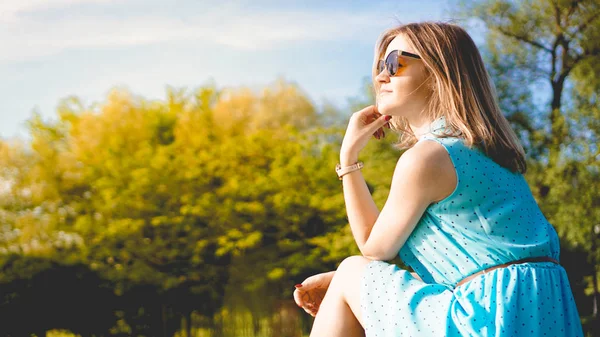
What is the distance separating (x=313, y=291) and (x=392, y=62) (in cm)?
75

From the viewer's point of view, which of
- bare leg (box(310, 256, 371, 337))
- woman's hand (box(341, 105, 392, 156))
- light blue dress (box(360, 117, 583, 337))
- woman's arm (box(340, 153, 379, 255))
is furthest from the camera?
woman's hand (box(341, 105, 392, 156))

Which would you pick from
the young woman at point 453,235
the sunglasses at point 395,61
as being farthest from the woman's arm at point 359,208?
the sunglasses at point 395,61

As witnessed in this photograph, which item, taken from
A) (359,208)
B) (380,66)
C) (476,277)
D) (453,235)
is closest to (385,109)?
(380,66)

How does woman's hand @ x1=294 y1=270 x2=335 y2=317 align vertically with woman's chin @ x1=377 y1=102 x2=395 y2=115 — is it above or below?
below

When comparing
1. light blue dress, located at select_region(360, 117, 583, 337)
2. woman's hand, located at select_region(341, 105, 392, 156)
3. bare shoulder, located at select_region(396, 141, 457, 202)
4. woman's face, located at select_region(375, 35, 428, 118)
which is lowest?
light blue dress, located at select_region(360, 117, 583, 337)

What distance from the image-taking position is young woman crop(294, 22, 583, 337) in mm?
1619

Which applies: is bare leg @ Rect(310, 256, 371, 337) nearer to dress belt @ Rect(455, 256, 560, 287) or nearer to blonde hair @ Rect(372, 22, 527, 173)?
dress belt @ Rect(455, 256, 560, 287)

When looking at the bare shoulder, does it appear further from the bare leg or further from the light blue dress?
the bare leg

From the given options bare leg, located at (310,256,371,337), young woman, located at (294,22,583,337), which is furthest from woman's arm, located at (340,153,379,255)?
bare leg, located at (310,256,371,337)

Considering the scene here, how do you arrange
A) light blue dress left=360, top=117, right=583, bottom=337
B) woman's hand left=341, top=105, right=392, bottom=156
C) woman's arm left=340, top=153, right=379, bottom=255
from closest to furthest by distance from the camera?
light blue dress left=360, top=117, right=583, bottom=337, woman's arm left=340, top=153, right=379, bottom=255, woman's hand left=341, top=105, right=392, bottom=156

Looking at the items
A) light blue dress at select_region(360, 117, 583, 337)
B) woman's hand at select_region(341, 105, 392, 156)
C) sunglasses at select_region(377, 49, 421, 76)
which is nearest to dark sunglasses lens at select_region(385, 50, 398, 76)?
sunglasses at select_region(377, 49, 421, 76)

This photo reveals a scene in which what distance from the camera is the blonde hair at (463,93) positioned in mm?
1792

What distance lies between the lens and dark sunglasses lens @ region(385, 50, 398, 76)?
1.97m

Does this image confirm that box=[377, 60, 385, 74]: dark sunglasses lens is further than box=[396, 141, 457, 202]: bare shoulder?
Yes
